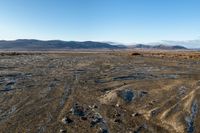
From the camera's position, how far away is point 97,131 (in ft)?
46.5

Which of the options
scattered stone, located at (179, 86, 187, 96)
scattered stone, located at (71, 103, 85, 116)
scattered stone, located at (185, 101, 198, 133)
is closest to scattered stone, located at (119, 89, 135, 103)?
scattered stone, located at (71, 103, 85, 116)

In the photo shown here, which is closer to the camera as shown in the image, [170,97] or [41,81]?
[170,97]

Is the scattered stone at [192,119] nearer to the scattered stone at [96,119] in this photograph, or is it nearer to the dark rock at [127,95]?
the dark rock at [127,95]

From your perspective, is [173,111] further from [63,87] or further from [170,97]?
[63,87]

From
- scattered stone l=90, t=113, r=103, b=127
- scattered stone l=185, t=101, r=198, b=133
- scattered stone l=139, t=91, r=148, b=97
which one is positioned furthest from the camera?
scattered stone l=139, t=91, r=148, b=97

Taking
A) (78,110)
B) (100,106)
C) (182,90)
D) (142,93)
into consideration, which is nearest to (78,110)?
(78,110)

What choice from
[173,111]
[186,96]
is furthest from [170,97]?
[173,111]

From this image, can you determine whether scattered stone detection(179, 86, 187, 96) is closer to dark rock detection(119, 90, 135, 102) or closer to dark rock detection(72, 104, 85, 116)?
dark rock detection(119, 90, 135, 102)

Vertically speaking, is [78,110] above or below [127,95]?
below

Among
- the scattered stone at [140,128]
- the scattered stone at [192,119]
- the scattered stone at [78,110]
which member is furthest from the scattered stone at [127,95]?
the scattered stone at [140,128]

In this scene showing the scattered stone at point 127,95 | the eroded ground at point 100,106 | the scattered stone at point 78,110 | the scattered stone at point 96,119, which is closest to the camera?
the eroded ground at point 100,106

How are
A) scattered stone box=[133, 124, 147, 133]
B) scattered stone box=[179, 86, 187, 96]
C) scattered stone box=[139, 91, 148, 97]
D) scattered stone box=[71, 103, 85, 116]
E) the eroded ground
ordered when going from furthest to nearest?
scattered stone box=[179, 86, 187, 96], scattered stone box=[139, 91, 148, 97], scattered stone box=[71, 103, 85, 116], the eroded ground, scattered stone box=[133, 124, 147, 133]

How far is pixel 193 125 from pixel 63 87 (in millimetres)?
13001

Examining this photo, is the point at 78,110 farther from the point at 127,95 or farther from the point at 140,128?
the point at 127,95
